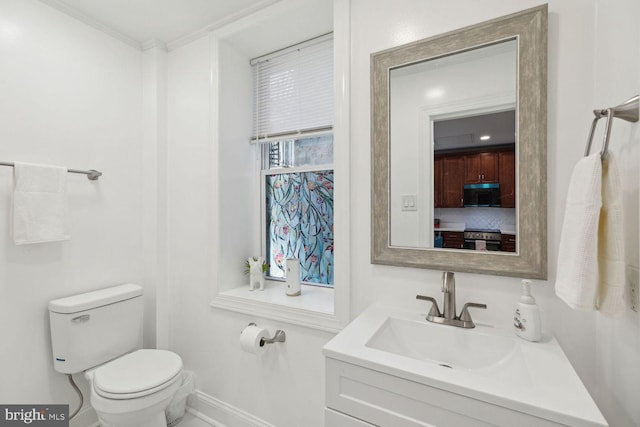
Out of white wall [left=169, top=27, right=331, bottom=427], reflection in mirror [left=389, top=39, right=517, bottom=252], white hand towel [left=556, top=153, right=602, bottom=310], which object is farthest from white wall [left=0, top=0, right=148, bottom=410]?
white hand towel [left=556, top=153, right=602, bottom=310]

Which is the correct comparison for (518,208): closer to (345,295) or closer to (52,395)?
(345,295)

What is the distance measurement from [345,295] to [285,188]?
918 mm

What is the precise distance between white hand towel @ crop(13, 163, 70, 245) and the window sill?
899 millimetres

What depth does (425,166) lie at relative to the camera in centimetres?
126

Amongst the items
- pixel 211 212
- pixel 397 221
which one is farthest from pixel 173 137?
pixel 397 221

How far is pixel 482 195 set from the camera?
1.14 meters

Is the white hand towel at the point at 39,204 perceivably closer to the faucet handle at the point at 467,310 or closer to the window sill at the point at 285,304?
the window sill at the point at 285,304

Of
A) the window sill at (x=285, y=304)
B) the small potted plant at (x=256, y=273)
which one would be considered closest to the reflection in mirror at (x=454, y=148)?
the window sill at (x=285, y=304)

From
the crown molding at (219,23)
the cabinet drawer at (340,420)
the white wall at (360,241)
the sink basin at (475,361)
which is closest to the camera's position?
the sink basin at (475,361)

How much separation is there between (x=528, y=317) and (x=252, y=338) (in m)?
1.19

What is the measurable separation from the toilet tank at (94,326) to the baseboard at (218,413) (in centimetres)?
52

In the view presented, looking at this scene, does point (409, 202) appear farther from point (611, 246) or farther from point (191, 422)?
point (191, 422)

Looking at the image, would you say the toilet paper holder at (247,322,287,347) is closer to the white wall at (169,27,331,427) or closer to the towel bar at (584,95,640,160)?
the white wall at (169,27,331,427)

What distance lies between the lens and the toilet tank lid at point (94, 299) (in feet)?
4.91
